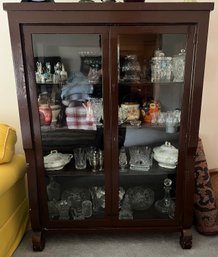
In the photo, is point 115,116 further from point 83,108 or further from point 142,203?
point 142,203

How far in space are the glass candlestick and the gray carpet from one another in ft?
0.77

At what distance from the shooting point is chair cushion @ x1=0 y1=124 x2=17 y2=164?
1.52 metres

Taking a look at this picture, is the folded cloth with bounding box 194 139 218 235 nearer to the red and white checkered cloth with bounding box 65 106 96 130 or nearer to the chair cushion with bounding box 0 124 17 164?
the red and white checkered cloth with bounding box 65 106 96 130

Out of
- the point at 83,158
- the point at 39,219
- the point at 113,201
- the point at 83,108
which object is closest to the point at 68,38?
the point at 83,108

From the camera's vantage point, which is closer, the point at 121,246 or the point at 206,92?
the point at 121,246

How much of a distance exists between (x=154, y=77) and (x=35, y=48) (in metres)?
0.73

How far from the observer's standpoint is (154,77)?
155 centimetres

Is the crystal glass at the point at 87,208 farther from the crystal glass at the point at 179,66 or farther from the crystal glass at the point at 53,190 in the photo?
the crystal glass at the point at 179,66

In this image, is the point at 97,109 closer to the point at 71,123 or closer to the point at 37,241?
the point at 71,123

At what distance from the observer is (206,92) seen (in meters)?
1.91

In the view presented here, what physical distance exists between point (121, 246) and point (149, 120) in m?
0.90

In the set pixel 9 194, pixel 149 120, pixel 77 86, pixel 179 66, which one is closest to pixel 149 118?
pixel 149 120

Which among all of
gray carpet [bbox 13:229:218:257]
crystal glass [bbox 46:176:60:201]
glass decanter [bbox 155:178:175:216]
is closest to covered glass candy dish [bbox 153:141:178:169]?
glass decanter [bbox 155:178:175:216]

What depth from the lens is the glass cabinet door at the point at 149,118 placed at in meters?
1.43
